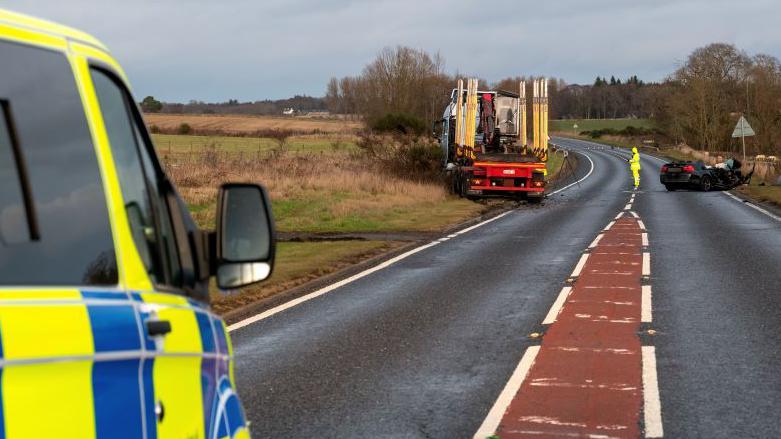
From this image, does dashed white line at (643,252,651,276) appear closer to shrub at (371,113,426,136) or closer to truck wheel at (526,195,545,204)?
truck wheel at (526,195,545,204)

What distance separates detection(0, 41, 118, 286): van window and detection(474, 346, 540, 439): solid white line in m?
4.54

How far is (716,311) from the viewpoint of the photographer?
39.5ft

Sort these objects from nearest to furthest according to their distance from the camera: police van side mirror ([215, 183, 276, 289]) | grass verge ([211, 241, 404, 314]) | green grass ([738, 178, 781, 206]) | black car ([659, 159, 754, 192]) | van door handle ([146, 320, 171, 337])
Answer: van door handle ([146, 320, 171, 337])
police van side mirror ([215, 183, 276, 289])
grass verge ([211, 241, 404, 314])
green grass ([738, 178, 781, 206])
black car ([659, 159, 754, 192])

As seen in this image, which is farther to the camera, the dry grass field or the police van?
the dry grass field

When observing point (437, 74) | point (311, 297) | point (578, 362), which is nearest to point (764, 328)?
point (578, 362)

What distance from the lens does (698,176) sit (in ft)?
152

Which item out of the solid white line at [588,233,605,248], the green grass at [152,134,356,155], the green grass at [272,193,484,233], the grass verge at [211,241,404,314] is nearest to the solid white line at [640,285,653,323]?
the grass verge at [211,241,404,314]

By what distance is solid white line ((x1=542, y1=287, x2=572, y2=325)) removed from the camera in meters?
11.5

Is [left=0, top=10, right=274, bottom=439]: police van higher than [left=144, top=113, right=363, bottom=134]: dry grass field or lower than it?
higher

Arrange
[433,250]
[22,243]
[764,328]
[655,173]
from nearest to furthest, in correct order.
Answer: [22,243]
[764,328]
[433,250]
[655,173]

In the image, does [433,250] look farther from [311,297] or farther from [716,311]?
[716,311]

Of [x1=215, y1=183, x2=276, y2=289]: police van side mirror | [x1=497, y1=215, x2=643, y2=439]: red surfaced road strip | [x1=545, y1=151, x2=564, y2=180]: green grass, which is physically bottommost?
[x1=545, y1=151, x2=564, y2=180]: green grass

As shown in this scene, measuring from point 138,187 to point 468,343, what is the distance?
7.40m

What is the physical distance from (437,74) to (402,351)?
69.9 meters
